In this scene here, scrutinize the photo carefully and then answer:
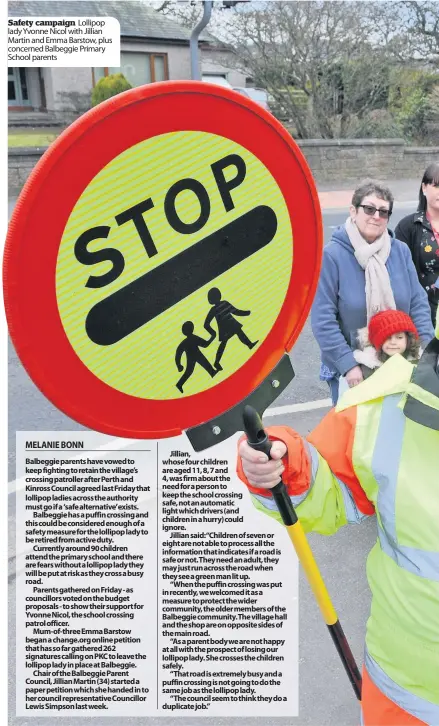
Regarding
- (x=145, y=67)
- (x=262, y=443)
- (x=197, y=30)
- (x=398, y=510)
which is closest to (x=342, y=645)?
(x=398, y=510)

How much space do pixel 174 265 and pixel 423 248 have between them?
205 cm

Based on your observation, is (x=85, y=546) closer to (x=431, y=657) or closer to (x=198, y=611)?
(x=198, y=611)

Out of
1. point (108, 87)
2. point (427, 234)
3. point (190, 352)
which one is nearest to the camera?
point (190, 352)

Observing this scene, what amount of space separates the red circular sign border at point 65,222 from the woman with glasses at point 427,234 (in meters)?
1.88

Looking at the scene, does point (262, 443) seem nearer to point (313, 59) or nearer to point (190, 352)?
point (190, 352)

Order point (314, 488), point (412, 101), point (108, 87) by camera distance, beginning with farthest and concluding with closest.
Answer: point (108, 87) < point (412, 101) < point (314, 488)

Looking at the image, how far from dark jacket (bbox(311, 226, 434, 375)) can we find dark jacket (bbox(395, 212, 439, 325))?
29 cm

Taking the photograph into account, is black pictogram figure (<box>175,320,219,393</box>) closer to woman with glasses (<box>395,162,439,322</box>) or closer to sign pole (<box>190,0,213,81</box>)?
woman with glasses (<box>395,162,439,322</box>)

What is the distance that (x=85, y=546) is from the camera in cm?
164

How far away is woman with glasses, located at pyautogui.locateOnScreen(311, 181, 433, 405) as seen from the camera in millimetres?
2283

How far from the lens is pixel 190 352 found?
79 centimetres

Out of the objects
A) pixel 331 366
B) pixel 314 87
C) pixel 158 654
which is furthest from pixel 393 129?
pixel 158 654

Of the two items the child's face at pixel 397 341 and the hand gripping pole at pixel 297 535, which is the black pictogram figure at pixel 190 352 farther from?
the child's face at pixel 397 341

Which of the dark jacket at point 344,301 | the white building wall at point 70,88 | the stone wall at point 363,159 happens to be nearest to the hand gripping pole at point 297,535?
the dark jacket at point 344,301
